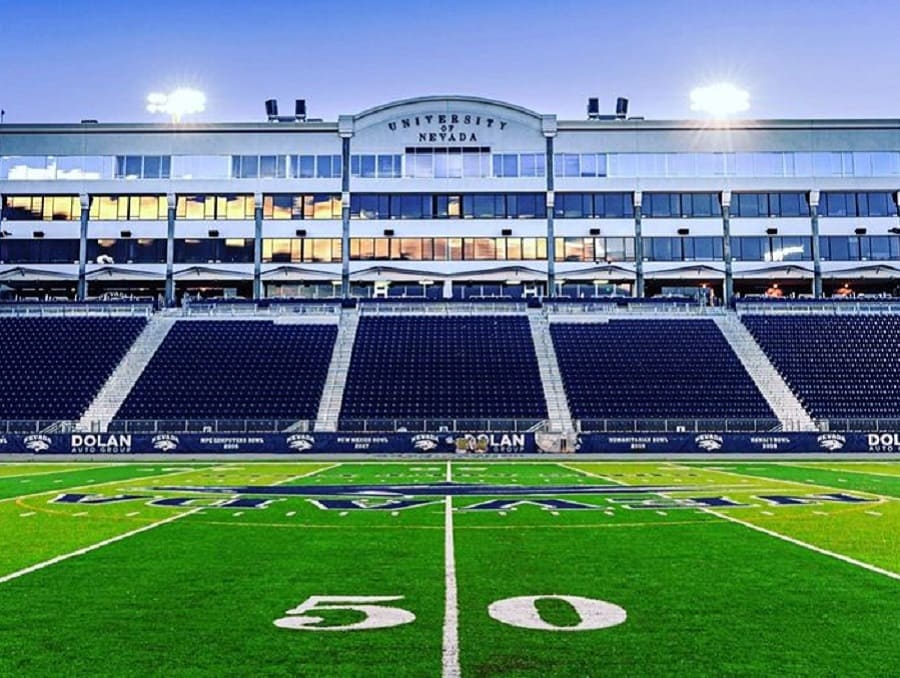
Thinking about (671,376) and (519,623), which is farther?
(671,376)

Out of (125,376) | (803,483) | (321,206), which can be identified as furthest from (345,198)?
(803,483)

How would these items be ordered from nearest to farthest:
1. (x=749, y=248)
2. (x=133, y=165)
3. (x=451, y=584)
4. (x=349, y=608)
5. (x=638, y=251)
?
(x=349, y=608)
(x=451, y=584)
(x=638, y=251)
(x=749, y=248)
(x=133, y=165)

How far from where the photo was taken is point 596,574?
36.2ft

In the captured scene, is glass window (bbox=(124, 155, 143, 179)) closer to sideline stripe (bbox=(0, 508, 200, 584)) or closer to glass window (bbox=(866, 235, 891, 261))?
sideline stripe (bbox=(0, 508, 200, 584))

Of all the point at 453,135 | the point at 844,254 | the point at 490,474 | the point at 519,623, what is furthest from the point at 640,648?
the point at 844,254

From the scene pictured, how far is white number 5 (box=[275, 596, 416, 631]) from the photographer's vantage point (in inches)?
333

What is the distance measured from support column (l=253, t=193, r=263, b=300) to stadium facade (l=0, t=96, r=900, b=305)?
0.15 meters

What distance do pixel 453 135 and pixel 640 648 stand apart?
57.0 metres

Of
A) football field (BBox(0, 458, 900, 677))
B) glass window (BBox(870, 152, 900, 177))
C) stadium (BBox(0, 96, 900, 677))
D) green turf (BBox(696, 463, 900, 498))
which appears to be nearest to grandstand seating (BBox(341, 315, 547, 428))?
stadium (BBox(0, 96, 900, 677))

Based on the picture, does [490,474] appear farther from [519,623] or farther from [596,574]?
[519,623]

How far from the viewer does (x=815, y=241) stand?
62344 mm

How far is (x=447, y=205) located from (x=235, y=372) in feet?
71.3

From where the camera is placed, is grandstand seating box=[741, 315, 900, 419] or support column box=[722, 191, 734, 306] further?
support column box=[722, 191, 734, 306]

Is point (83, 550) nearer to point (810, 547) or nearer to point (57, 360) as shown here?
point (810, 547)
